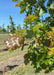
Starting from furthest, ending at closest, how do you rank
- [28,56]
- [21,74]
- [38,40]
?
[21,74] < [28,56] < [38,40]

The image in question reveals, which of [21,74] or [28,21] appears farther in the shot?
[21,74]

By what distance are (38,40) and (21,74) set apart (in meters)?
4.85

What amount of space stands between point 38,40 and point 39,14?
0.35 metres

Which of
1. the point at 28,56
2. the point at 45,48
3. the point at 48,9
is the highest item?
the point at 48,9

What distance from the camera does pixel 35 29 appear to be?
1.20 meters

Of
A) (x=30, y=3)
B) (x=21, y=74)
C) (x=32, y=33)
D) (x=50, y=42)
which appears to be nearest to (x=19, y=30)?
(x=32, y=33)

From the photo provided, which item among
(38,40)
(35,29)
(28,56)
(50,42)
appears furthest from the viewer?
(28,56)

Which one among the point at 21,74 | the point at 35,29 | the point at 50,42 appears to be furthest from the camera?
the point at 21,74

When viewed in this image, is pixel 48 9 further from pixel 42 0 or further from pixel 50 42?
pixel 50 42

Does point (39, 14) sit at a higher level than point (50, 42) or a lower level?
higher

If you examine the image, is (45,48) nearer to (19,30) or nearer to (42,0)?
(19,30)

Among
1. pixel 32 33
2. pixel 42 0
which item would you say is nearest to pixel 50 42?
pixel 32 33

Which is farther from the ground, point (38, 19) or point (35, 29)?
point (38, 19)

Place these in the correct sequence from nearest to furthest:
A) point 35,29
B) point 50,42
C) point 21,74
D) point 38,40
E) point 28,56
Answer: point 35,29
point 50,42
point 38,40
point 28,56
point 21,74
